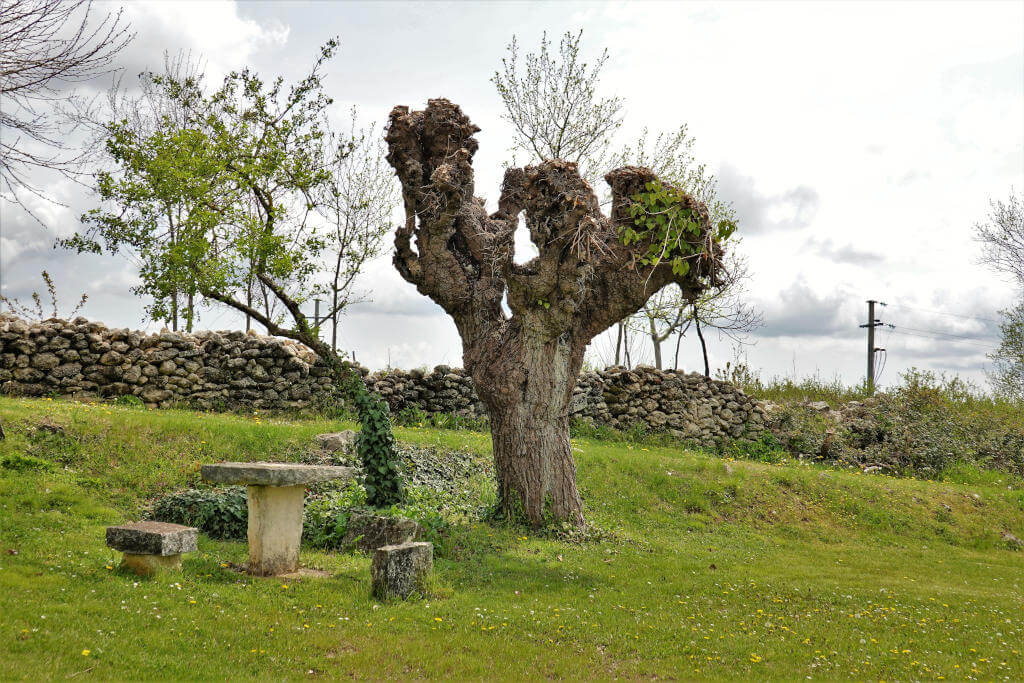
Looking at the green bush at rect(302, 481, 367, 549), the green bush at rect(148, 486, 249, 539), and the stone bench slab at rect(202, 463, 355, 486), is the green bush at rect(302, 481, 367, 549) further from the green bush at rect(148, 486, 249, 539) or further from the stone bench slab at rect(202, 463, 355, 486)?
the stone bench slab at rect(202, 463, 355, 486)

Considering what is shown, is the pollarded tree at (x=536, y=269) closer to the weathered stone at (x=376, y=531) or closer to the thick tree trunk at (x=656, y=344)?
the weathered stone at (x=376, y=531)

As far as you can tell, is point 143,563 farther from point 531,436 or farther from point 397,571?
point 531,436

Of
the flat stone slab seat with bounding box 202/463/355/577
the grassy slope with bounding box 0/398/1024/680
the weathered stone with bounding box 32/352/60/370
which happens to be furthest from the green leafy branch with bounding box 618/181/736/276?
the weathered stone with bounding box 32/352/60/370

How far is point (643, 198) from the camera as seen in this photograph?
10.8 metres

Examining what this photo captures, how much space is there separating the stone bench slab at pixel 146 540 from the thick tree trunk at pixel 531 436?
→ 464 centimetres

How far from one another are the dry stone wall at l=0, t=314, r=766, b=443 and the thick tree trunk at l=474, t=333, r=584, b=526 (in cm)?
776

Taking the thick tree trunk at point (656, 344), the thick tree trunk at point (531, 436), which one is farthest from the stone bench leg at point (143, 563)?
the thick tree trunk at point (656, 344)

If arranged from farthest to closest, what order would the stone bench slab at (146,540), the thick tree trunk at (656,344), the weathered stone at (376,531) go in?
1. the thick tree trunk at (656,344)
2. the weathered stone at (376,531)
3. the stone bench slab at (146,540)

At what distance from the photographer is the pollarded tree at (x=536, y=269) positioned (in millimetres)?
10539

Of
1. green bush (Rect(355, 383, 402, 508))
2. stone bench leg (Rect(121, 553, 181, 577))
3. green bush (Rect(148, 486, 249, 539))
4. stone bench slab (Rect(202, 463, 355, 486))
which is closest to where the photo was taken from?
stone bench leg (Rect(121, 553, 181, 577))

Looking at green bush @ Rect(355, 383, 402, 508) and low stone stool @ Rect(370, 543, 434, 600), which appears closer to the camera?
low stone stool @ Rect(370, 543, 434, 600)

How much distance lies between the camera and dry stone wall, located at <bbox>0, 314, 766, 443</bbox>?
15.9m

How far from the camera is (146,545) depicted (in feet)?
22.9

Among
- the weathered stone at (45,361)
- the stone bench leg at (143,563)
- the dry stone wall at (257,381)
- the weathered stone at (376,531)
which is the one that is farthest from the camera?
the dry stone wall at (257,381)
